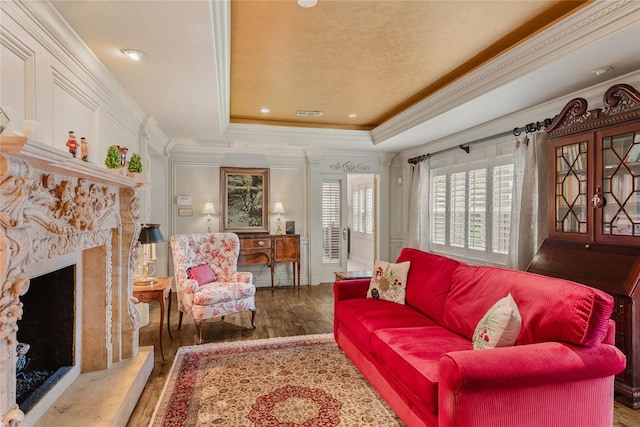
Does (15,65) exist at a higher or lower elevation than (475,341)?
higher

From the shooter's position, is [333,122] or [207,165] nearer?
[333,122]

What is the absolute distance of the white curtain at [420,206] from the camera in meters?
5.45

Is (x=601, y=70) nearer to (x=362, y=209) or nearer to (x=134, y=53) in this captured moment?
(x=134, y=53)

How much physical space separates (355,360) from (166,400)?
1.42 metres

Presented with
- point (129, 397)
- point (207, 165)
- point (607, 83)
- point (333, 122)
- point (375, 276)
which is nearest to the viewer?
point (129, 397)

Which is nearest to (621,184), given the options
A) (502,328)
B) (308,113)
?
(502,328)

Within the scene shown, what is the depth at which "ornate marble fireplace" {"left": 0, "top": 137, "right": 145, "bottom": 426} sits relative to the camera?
1.34 metres

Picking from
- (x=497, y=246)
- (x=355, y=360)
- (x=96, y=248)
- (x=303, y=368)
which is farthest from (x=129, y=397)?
(x=497, y=246)

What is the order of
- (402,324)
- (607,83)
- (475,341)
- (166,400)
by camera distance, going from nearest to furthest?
(475,341)
(166,400)
(402,324)
(607,83)

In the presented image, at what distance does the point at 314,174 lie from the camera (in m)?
6.23

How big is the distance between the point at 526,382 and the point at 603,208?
180cm

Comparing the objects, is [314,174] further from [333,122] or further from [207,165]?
[207,165]

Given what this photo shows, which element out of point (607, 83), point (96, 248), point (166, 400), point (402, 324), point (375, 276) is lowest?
point (166, 400)

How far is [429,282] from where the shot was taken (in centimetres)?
294
